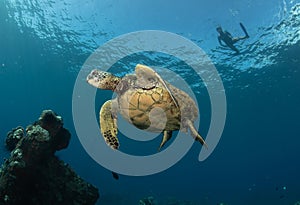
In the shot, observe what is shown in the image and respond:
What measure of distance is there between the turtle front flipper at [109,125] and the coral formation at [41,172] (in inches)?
60.5

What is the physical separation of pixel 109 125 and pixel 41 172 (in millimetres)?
2235

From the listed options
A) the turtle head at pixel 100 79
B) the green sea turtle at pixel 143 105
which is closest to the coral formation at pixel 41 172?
the green sea turtle at pixel 143 105

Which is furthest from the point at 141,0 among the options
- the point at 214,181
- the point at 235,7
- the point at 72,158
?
the point at 214,181

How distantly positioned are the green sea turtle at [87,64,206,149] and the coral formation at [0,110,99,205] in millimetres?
1737

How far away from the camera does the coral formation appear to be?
5.86 meters

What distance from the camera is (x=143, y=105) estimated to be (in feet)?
17.8

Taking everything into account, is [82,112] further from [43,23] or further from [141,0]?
[141,0]

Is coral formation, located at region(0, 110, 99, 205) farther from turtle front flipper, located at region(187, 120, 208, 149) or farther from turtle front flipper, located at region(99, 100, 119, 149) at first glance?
turtle front flipper, located at region(187, 120, 208, 149)

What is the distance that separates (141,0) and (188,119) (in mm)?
12603

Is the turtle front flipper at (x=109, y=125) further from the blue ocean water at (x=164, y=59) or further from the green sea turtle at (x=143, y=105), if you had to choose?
the blue ocean water at (x=164, y=59)

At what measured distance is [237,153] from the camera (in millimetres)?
87250

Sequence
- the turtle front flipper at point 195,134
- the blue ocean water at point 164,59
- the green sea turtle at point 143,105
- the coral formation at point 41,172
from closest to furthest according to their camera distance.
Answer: the green sea turtle at point 143,105 < the turtle front flipper at point 195,134 < the coral formation at point 41,172 < the blue ocean water at point 164,59

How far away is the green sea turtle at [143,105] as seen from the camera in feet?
17.3

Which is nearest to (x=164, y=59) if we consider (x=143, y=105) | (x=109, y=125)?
(x=109, y=125)
